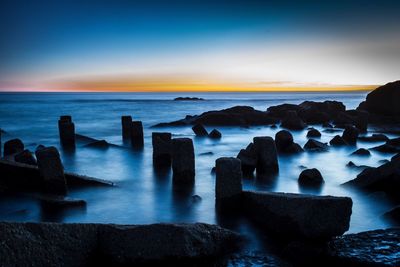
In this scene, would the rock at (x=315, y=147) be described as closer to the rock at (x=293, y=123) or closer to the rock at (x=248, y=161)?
the rock at (x=248, y=161)

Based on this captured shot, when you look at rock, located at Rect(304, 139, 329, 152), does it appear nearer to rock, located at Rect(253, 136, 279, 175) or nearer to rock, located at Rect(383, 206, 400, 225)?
rock, located at Rect(253, 136, 279, 175)

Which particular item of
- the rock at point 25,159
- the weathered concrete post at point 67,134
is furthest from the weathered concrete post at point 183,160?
the weathered concrete post at point 67,134

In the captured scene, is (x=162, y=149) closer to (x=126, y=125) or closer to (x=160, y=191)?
(x=160, y=191)

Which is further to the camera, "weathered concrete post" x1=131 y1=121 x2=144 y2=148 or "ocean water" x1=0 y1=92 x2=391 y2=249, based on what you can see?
"weathered concrete post" x1=131 y1=121 x2=144 y2=148

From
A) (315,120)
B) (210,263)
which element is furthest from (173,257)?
(315,120)

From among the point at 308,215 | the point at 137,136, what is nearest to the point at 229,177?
the point at 308,215

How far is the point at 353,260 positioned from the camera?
3.82m

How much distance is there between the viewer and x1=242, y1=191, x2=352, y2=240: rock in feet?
14.2

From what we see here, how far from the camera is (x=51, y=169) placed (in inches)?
271

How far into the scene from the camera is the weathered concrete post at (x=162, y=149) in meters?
9.72

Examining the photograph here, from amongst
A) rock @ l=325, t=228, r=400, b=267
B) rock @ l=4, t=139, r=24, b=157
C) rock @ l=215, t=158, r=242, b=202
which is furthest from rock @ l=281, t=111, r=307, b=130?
rock @ l=325, t=228, r=400, b=267

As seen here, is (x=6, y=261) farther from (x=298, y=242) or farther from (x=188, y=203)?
(x=188, y=203)

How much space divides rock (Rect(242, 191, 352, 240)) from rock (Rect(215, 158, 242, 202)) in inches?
32.4

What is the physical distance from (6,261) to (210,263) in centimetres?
196
